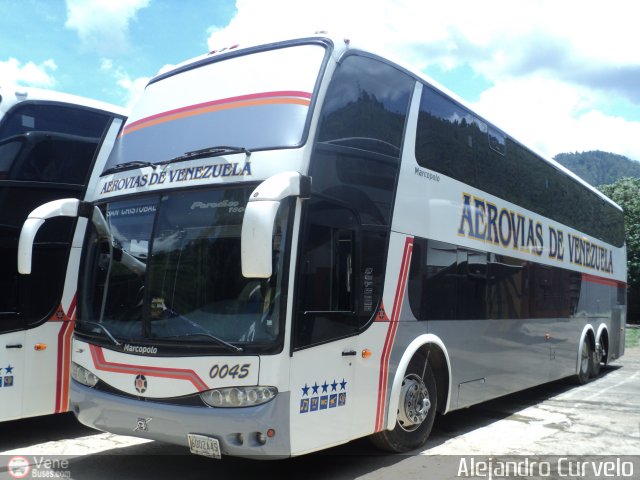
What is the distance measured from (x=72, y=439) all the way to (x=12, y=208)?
2.73 m

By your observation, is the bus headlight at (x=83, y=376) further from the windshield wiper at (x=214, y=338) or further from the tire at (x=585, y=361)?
the tire at (x=585, y=361)

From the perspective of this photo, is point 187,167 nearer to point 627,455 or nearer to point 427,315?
point 427,315

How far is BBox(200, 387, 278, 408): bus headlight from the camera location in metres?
5.05

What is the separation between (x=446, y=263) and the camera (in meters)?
7.62

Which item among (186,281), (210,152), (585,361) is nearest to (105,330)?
(186,281)

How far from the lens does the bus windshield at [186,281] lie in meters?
5.18

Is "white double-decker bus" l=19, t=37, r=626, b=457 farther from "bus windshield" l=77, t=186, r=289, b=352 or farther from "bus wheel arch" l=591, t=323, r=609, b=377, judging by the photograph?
"bus wheel arch" l=591, t=323, r=609, b=377

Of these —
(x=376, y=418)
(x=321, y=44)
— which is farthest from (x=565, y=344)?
(x=321, y=44)

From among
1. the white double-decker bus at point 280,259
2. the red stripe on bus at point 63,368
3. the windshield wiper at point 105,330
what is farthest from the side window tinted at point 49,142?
the windshield wiper at point 105,330

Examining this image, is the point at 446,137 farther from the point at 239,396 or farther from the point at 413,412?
the point at 239,396

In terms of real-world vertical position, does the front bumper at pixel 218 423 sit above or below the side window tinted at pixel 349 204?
below

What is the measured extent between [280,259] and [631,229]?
4025 centimetres

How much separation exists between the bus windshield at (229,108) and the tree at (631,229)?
36799 millimetres

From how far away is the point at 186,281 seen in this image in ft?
17.9
